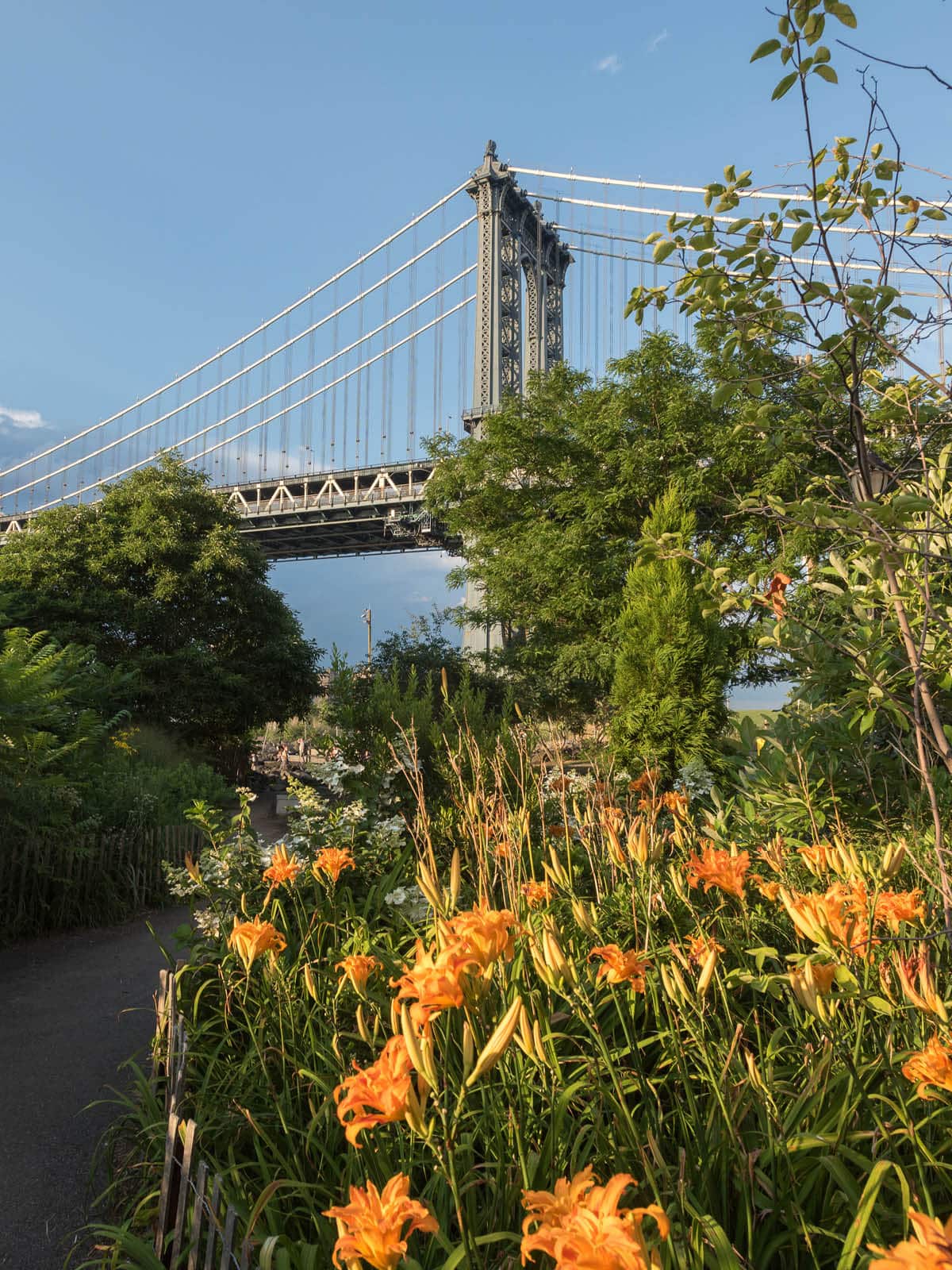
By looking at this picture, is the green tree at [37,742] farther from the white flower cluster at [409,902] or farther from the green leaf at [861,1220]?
the green leaf at [861,1220]

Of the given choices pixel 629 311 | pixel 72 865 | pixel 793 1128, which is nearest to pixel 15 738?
pixel 72 865

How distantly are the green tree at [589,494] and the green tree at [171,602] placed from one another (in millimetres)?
4667

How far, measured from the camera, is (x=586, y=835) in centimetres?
278

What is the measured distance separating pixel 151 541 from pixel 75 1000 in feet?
40.8

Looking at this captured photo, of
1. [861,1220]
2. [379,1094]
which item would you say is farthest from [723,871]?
[379,1094]

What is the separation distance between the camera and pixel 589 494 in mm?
12789

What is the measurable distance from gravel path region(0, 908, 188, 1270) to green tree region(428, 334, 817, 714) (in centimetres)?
844

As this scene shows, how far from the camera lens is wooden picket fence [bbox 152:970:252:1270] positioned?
51.3 inches

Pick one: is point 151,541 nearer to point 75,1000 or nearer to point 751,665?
point 751,665

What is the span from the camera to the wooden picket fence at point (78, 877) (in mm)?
5000

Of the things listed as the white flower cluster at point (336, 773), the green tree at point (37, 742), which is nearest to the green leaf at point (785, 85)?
the white flower cluster at point (336, 773)

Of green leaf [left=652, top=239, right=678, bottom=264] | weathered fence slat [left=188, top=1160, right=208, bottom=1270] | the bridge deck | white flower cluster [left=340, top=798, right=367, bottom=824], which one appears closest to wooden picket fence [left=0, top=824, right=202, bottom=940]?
white flower cluster [left=340, top=798, right=367, bottom=824]

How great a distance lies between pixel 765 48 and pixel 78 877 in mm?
5636

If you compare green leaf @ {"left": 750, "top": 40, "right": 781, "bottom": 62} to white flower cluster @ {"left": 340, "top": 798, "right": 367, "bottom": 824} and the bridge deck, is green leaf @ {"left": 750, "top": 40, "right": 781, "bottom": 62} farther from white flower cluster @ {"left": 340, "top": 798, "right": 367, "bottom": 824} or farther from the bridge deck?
the bridge deck
